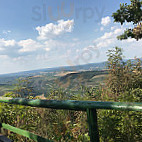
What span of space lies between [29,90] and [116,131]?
117 inches

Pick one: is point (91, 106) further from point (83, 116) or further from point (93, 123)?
point (83, 116)

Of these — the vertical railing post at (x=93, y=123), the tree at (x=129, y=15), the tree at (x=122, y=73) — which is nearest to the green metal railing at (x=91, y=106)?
the vertical railing post at (x=93, y=123)

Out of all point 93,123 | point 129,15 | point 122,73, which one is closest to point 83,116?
point 93,123

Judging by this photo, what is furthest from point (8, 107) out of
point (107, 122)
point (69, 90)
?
point (107, 122)

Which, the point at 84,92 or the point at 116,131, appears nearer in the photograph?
the point at 116,131

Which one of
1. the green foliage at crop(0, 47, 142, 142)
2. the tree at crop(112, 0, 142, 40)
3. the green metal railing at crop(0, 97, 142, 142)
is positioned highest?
A: the tree at crop(112, 0, 142, 40)

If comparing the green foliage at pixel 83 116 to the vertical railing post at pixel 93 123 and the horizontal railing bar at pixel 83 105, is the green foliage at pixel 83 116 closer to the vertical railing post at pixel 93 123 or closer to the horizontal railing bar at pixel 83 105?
the vertical railing post at pixel 93 123

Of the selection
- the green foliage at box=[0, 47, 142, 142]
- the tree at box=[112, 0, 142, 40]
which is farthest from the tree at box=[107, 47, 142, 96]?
the tree at box=[112, 0, 142, 40]

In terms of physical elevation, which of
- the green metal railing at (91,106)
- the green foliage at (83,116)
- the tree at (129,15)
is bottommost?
the green foliage at (83,116)

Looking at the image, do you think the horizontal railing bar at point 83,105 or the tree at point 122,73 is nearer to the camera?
the horizontal railing bar at point 83,105

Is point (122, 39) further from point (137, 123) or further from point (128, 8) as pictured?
point (137, 123)

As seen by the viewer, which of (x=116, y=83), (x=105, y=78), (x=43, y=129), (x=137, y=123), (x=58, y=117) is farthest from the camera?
(x=105, y=78)

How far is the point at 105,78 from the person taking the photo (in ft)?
15.4

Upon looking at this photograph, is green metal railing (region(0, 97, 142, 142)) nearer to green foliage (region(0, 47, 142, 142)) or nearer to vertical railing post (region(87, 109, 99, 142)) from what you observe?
vertical railing post (region(87, 109, 99, 142))
